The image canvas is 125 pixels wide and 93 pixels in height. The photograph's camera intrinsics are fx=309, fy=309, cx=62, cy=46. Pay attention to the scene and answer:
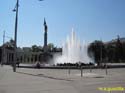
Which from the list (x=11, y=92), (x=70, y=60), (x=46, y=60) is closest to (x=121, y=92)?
(x=11, y=92)

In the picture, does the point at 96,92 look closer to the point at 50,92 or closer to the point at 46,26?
the point at 50,92

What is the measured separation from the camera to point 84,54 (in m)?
83.7

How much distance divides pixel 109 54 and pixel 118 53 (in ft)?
20.1

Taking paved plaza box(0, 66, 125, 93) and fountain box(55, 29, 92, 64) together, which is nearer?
paved plaza box(0, 66, 125, 93)

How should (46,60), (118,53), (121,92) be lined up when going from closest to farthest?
(121,92) → (46,60) → (118,53)

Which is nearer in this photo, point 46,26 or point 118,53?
point 46,26

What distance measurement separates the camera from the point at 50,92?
17.0m

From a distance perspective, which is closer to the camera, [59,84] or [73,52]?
[59,84]

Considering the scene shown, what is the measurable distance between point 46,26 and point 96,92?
81.2 m

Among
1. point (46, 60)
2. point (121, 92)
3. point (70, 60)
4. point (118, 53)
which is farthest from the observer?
point (118, 53)

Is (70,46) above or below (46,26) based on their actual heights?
below

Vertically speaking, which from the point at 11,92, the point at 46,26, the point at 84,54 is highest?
the point at 46,26

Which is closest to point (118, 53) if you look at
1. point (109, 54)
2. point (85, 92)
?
point (109, 54)

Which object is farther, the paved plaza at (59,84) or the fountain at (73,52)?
the fountain at (73,52)
